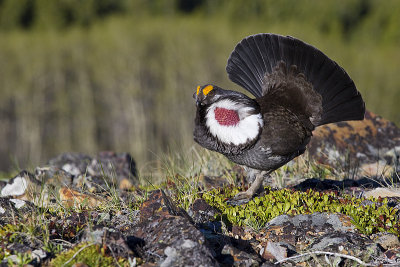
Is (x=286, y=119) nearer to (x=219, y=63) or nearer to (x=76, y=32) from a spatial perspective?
(x=219, y=63)

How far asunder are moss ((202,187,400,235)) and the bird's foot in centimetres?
8

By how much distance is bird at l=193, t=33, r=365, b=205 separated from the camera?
4762mm

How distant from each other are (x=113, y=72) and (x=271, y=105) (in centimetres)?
1913

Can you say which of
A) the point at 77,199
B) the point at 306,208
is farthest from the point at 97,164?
the point at 306,208

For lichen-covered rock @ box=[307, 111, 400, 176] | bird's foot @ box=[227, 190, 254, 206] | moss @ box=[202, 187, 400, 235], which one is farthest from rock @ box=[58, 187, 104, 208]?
lichen-covered rock @ box=[307, 111, 400, 176]

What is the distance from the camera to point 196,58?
23.4m

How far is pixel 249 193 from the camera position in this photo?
4941 millimetres

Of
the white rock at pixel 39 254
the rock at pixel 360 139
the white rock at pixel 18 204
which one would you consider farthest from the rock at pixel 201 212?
the rock at pixel 360 139

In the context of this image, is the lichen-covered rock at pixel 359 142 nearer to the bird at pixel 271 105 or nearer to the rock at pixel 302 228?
the bird at pixel 271 105

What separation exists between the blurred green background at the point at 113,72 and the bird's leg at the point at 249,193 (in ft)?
52.3

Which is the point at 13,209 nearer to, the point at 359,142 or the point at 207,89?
the point at 207,89

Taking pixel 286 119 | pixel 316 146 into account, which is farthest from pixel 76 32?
pixel 286 119

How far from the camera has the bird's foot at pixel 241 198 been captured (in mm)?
4836

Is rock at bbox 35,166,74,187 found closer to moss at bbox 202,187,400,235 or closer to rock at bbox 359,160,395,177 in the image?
moss at bbox 202,187,400,235
